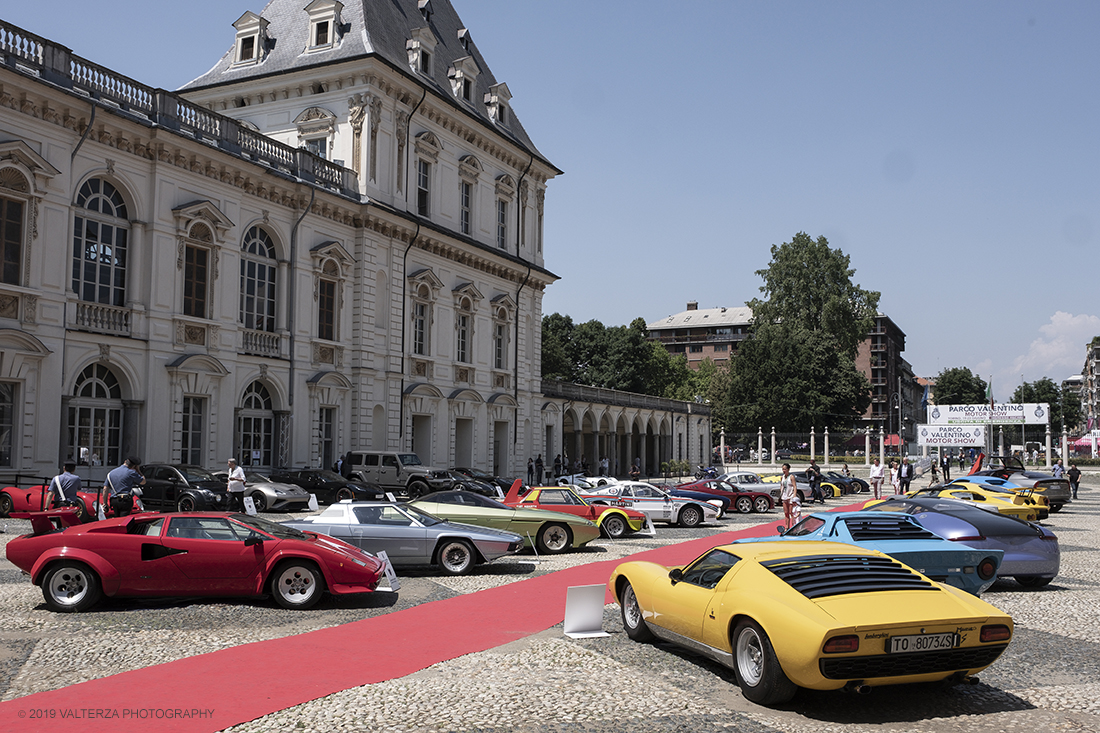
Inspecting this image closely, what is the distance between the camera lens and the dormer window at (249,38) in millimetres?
40625

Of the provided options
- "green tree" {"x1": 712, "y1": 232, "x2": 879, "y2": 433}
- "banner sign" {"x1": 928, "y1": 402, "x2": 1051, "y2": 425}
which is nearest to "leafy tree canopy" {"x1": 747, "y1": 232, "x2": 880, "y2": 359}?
"green tree" {"x1": 712, "y1": 232, "x2": 879, "y2": 433}

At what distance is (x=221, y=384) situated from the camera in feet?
98.9

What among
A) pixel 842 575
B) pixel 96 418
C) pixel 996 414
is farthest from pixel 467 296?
pixel 996 414

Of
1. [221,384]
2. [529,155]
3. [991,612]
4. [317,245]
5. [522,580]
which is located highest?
[529,155]

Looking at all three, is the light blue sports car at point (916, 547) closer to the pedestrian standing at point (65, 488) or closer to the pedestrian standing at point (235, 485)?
the pedestrian standing at point (65, 488)

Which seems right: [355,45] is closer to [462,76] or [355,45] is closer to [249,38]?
[249,38]

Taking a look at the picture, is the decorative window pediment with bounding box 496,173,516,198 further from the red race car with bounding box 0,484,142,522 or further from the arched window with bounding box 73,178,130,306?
the red race car with bounding box 0,484,142,522

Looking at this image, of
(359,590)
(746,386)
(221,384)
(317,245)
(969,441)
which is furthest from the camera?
(746,386)

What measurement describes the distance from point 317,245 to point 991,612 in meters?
31.0

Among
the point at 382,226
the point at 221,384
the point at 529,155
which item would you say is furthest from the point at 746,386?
the point at 221,384

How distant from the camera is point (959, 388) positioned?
500 ft

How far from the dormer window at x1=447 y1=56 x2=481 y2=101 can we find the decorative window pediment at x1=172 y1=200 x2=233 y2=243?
1732 centimetres

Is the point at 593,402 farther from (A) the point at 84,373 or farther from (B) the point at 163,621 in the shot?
(B) the point at 163,621

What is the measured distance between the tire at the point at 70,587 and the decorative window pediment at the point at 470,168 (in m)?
34.5
